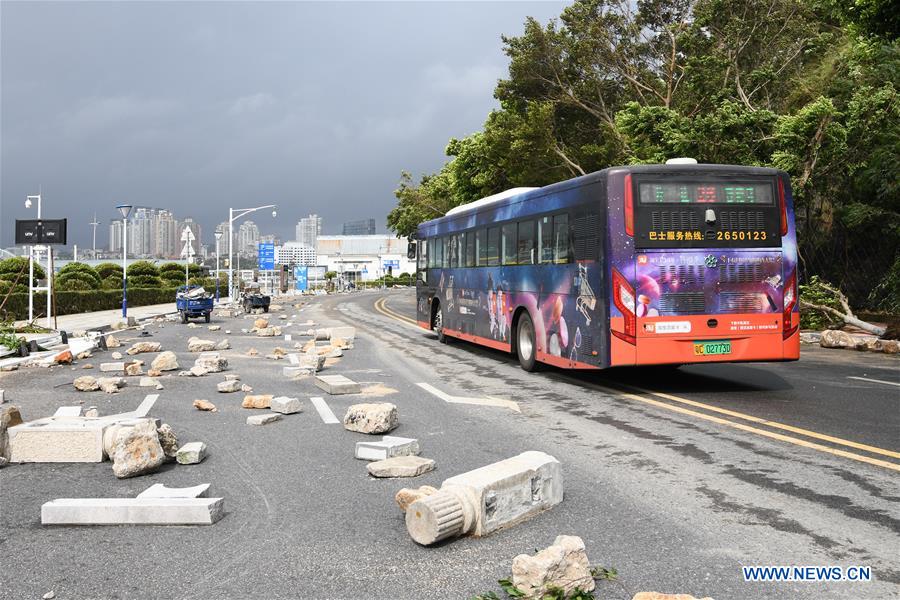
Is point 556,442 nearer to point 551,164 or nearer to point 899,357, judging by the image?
point 899,357

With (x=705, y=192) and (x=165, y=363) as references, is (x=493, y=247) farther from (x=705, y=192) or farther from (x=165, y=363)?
(x=165, y=363)

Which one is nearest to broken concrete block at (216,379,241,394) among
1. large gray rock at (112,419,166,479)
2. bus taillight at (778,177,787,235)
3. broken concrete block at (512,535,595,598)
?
large gray rock at (112,419,166,479)

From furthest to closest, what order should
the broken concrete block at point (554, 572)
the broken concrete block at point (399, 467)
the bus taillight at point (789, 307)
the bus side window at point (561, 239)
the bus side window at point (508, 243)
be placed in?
the bus side window at point (508, 243), the bus side window at point (561, 239), the bus taillight at point (789, 307), the broken concrete block at point (399, 467), the broken concrete block at point (554, 572)

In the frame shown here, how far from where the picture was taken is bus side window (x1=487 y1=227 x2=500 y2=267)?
1481cm

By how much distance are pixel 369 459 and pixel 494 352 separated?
10.7 metres

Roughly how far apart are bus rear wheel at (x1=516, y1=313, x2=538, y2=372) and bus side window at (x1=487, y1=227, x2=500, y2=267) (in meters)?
1.67

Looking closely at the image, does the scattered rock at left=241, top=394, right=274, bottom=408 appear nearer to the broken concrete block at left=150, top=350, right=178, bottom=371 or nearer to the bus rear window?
the broken concrete block at left=150, top=350, right=178, bottom=371

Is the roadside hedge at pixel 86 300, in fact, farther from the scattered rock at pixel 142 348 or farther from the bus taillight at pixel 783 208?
the bus taillight at pixel 783 208

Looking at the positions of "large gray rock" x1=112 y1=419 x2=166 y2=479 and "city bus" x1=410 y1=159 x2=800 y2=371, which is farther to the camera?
"city bus" x1=410 y1=159 x2=800 y2=371

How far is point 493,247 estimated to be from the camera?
15094 mm

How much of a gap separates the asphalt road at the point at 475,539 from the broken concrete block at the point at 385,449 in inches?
6.1

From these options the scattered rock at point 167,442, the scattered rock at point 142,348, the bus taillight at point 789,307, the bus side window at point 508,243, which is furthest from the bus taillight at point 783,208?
the scattered rock at point 142,348

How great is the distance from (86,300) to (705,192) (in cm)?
3427

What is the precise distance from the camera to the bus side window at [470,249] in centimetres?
1630
